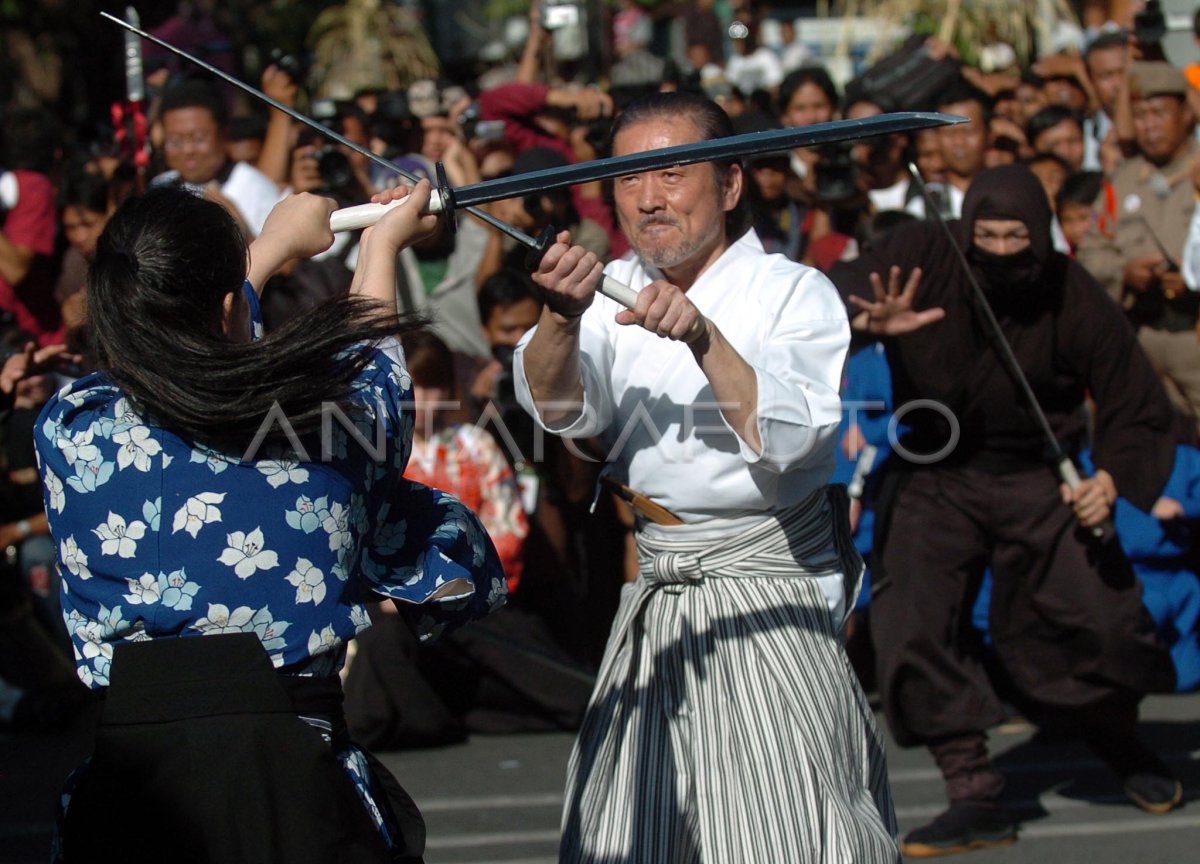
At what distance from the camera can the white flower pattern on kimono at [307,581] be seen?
2428mm

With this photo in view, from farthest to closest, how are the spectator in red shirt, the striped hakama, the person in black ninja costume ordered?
the spectator in red shirt < the person in black ninja costume < the striped hakama

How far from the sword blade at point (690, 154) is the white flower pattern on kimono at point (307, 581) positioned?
66cm

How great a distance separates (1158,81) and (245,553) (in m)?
5.99

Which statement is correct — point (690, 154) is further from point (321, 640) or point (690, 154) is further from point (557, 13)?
point (557, 13)

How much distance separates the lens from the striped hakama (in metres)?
3.36

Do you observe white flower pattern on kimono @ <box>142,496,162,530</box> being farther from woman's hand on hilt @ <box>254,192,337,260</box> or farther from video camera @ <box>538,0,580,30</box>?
video camera @ <box>538,0,580,30</box>

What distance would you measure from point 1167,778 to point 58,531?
155 inches

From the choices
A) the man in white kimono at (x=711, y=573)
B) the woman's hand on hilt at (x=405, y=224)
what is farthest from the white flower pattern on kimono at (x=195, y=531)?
the man in white kimono at (x=711, y=573)

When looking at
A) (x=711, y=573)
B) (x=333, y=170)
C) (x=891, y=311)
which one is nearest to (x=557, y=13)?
(x=333, y=170)

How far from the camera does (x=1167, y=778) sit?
17.5 feet

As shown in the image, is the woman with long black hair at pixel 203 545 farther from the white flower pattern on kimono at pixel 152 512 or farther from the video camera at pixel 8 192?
the video camera at pixel 8 192

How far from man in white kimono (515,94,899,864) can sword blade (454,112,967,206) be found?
0.51 meters

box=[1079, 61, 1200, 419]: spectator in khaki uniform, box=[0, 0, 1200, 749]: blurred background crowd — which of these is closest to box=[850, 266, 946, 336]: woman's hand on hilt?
box=[0, 0, 1200, 749]: blurred background crowd

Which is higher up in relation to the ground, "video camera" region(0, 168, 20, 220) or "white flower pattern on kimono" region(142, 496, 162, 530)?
"video camera" region(0, 168, 20, 220)
